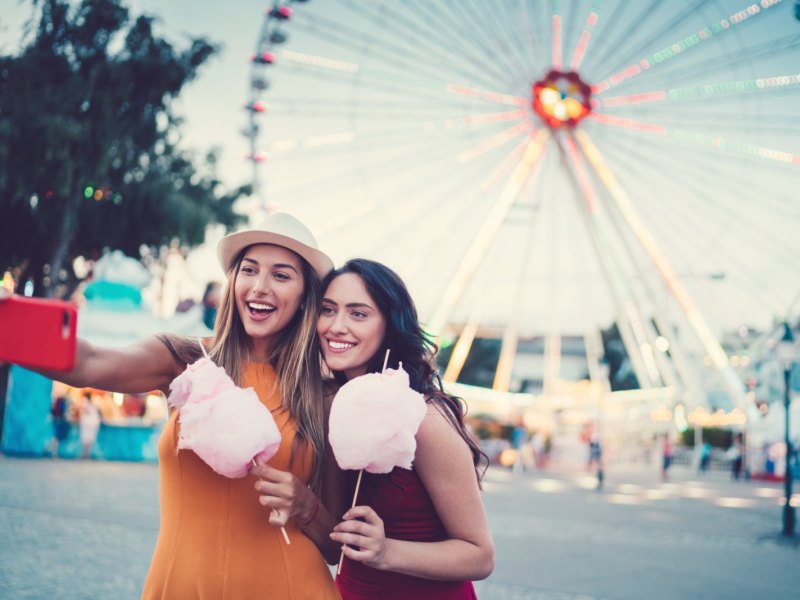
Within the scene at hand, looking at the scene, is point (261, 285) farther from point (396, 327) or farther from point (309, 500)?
point (309, 500)

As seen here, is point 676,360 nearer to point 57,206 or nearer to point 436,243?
point 436,243

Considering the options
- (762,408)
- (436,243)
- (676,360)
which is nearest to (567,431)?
(762,408)

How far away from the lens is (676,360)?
20969 millimetres

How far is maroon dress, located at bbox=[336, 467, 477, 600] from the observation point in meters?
2.25

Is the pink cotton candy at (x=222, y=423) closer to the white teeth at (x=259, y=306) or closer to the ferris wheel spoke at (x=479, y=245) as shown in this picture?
the white teeth at (x=259, y=306)

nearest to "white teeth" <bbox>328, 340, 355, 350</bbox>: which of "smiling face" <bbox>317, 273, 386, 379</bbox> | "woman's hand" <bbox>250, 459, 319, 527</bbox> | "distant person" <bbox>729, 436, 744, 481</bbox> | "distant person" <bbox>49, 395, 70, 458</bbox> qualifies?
"smiling face" <bbox>317, 273, 386, 379</bbox>

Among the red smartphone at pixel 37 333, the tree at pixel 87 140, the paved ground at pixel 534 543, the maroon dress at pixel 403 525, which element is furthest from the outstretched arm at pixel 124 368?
the tree at pixel 87 140

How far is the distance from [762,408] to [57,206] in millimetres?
24717

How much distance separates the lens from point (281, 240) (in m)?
2.41

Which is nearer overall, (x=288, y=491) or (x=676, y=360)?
(x=288, y=491)

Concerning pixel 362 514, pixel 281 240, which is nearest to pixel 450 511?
pixel 362 514

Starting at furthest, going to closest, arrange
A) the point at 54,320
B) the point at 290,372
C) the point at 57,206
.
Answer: the point at 57,206
the point at 290,372
the point at 54,320

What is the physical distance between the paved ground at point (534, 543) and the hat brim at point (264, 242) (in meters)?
3.89

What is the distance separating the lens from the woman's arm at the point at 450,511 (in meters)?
2.10
